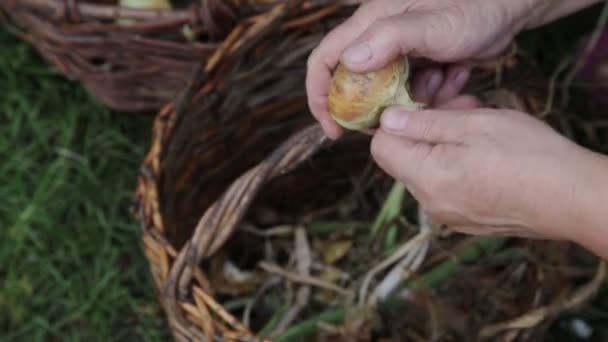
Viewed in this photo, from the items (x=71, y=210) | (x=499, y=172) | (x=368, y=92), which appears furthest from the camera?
(x=71, y=210)

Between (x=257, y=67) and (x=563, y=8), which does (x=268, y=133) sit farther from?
(x=563, y=8)

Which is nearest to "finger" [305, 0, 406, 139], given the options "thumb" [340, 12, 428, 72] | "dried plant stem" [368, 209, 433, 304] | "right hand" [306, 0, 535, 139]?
"right hand" [306, 0, 535, 139]

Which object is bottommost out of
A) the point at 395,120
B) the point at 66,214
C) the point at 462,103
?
the point at 66,214

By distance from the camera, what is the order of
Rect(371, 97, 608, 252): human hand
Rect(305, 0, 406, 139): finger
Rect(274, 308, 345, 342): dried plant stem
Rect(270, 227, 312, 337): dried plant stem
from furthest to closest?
Rect(270, 227, 312, 337): dried plant stem
Rect(274, 308, 345, 342): dried plant stem
Rect(305, 0, 406, 139): finger
Rect(371, 97, 608, 252): human hand

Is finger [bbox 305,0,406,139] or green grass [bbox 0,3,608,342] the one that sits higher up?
finger [bbox 305,0,406,139]

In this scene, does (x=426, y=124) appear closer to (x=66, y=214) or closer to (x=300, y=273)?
(x=300, y=273)

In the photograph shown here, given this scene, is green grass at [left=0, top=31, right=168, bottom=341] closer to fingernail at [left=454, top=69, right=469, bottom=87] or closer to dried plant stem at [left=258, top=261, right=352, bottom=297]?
dried plant stem at [left=258, top=261, right=352, bottom=297]

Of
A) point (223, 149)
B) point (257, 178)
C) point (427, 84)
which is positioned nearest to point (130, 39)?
point (223, 149)
